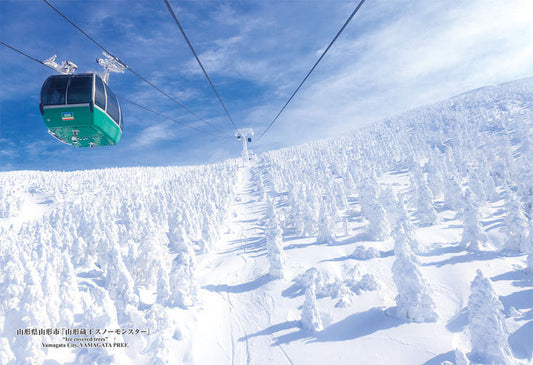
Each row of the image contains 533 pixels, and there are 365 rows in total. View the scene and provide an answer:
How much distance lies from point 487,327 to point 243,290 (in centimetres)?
2470

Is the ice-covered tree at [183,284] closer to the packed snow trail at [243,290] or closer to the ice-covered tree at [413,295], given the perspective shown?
the packed snow trail at [243,290]

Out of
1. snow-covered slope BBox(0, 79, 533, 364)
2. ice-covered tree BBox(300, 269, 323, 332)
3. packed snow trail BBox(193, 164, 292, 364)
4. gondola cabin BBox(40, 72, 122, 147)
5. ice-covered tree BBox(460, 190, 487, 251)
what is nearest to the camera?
gondola cabin BBox(40, 72, 122, 147)

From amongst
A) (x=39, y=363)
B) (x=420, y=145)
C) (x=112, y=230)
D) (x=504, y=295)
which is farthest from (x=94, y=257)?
(x=420, y=145)

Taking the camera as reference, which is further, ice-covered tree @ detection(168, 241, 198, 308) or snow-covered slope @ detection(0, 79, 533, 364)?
ice-covered tree @ detection(168, 241, 198, 308)

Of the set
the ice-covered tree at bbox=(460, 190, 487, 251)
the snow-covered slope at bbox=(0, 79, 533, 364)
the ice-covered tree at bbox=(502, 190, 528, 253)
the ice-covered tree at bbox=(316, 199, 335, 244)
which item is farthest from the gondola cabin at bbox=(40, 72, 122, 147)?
the ice-covered tree at bbox=(502, 190, 528, 253)

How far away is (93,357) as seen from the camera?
1811 cm

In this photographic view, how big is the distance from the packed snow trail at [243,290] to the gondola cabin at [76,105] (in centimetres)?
2009

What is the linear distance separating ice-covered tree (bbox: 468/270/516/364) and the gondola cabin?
74.0ft

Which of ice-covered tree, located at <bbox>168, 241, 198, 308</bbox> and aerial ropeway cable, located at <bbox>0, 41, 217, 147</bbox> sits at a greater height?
aerial ropeway cable, located at <bbox>0, 41, 217, 147</bbox>

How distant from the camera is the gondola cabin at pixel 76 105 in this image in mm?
9102

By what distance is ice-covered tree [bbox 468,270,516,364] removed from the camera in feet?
51.1

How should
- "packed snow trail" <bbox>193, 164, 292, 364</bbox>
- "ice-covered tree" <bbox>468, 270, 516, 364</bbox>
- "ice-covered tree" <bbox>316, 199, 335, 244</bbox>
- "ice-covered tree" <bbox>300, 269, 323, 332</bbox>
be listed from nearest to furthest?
"ice-covered tree" <bbox>468, 270, 516, 364</bbox> → "packed snow trail" <bbox>193, 164, 292, 364</bbox> → "ice-covered tree" <bbox>300, 269, 323, 332</bbox> → "ice-covered tree" <bbox>316, 199, 335, 244</bbox>

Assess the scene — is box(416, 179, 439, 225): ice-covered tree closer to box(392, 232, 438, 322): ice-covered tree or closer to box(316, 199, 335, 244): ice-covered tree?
box(316, 199, 335, 244): ice-covered tree

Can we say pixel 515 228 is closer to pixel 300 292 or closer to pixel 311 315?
pixel 300 292
